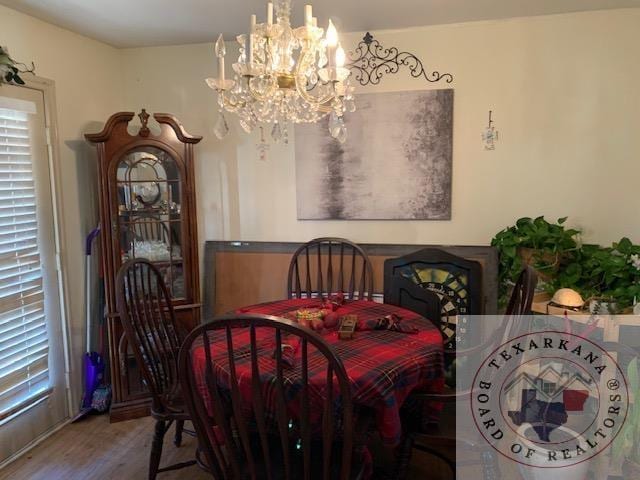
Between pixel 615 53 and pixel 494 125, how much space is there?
74 centimetres

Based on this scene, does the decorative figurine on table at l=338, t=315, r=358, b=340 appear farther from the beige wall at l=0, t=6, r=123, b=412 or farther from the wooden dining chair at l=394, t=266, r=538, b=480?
the beige wall at l=0, t=6, r=123, b=412

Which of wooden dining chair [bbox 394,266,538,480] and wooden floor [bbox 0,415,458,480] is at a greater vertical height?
wooden dining chair [bbox 394,266,538,480]

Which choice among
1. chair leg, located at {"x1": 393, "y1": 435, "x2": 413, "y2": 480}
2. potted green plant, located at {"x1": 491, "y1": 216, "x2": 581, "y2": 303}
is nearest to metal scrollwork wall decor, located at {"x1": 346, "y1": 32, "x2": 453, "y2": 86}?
potted green plant, located at {"x1": 491, "y1": 216, "x2": 581, "y2": 303}

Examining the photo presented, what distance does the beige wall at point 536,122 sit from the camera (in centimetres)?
266

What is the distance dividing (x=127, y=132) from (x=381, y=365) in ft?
6.87

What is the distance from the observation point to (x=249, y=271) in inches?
128

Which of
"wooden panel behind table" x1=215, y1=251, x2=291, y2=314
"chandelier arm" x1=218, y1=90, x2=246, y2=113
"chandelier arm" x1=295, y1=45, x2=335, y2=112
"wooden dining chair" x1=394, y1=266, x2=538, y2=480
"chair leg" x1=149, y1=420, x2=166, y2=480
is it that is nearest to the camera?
"wooden dining chair" x1=394, y1=266, x2=538, y2=480

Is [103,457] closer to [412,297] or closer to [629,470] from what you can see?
[412,297]

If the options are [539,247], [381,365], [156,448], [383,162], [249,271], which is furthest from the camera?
[249,271]

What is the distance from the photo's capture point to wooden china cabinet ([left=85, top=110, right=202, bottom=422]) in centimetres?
275

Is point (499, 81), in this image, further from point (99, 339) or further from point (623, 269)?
point (99, 339)

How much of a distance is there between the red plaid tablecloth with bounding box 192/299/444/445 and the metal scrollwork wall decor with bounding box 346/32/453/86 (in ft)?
5.22

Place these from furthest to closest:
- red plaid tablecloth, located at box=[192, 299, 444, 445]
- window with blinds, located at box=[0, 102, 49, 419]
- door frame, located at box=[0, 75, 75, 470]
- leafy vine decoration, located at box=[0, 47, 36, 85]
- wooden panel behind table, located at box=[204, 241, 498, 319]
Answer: wooden panel behind table, located at box=[204, 241, 498, 319] → door frame, located at box=[0, 75, 75, 470] → window with blinds, located at box=[0, 102, 49, 419] → leafy vine decoration, located at box=[0, 47, 36, 85] → red plaid tablecloth, located at box=[192, 299, 444, 445]

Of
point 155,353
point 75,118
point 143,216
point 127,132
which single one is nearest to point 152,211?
point 143,216
